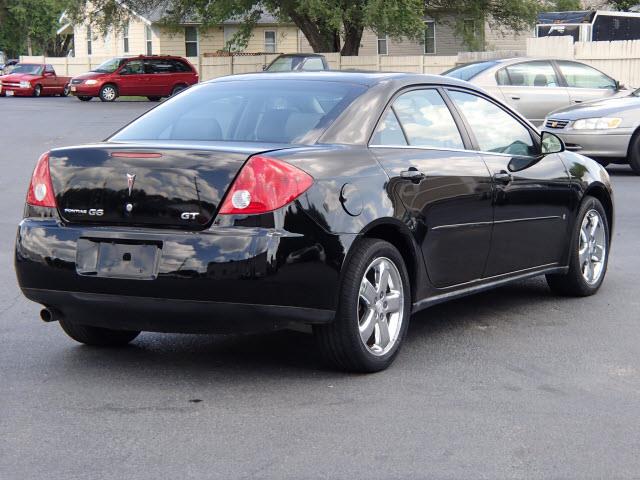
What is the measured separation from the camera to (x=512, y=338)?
6.94 metres

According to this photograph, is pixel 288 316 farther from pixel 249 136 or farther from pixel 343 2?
pixel 343 2

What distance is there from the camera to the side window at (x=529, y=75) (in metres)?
20.3

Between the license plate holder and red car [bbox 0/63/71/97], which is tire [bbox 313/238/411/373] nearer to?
the license plate holder

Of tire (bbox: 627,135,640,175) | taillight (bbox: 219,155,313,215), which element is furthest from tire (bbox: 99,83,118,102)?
taillight (bbox: 219,155,313,215)

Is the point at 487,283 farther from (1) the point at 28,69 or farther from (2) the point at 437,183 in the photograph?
(1) the point at 28,69

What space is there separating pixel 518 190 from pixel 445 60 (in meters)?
38.0

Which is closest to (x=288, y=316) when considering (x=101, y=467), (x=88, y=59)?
(x=101, y=467)

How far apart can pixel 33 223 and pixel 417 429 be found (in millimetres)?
2198

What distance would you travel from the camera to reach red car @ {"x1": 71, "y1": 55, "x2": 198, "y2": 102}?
45906 millimetres

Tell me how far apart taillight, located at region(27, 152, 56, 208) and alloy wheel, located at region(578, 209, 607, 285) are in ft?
12.3

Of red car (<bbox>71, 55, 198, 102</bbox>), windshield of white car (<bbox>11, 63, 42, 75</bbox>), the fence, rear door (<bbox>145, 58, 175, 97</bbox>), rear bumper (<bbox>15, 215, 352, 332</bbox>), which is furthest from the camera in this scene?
windshield of white car (<bbox>11, 63, 42, 75</bbox>)

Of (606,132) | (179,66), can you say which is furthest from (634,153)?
(179,66)

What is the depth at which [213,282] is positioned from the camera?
5.47 metres

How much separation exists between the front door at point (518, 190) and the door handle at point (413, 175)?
2.69 ft
